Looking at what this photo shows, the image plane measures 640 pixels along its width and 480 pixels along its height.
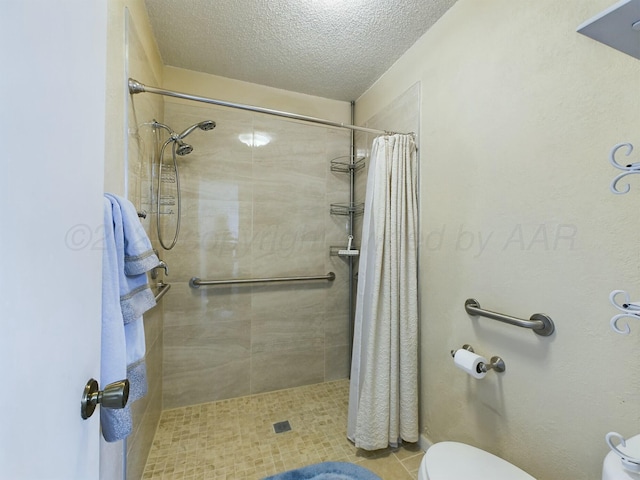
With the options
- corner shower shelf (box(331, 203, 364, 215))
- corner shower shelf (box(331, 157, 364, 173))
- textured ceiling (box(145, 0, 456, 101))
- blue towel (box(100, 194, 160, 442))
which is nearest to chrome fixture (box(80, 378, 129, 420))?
blue towel (box(100, 194, 160, 442))

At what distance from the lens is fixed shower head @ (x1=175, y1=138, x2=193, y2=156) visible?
1.80 meters

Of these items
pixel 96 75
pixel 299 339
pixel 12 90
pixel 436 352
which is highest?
pixel 96 75

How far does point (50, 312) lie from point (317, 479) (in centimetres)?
153

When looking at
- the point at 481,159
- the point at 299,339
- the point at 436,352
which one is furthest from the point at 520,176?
the point at 299,339

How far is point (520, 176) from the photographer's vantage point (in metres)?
1.10

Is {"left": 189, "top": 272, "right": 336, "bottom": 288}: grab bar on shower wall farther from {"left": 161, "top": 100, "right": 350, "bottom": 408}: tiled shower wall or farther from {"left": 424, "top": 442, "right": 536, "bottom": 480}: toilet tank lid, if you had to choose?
{"left": 424, "top": 442, "right": 536, "bottom": 480}: toilet tank lid

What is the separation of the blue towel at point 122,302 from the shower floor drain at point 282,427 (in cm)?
107

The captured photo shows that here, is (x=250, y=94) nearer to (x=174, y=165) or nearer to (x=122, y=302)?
(x=174, y=165)

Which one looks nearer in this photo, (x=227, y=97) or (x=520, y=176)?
(x=520, y=176)

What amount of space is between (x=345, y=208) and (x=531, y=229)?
4.92 feet

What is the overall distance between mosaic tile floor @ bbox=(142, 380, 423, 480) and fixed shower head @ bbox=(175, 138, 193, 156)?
1872mm

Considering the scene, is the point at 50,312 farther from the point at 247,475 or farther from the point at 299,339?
the point at 299,339

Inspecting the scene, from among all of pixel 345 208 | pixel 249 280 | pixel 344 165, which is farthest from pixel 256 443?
pixel 344 165

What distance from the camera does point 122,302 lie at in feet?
3.07
